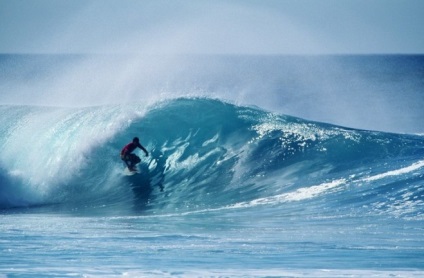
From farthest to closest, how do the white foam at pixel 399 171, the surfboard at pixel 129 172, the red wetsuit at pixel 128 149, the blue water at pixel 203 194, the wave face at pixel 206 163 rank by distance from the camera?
the surfboard at pixel 129 172 < the red wetsuit at pixel 128 149 < the white foam at pixel 399 171 < the wave face at pixel 206 163 < the blue water at pixel 203 194

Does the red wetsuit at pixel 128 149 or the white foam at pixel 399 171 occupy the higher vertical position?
the red wetsuit at pixel 128 149

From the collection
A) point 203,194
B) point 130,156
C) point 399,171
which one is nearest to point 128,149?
point 130,156

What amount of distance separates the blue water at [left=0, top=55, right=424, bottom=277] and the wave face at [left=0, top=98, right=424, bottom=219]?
0.13 ft

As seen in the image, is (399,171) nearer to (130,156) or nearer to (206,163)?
(206,163)

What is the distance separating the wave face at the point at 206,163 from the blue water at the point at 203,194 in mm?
39

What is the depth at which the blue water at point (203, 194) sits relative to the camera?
908 centimetres

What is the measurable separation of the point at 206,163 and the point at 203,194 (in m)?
1.65

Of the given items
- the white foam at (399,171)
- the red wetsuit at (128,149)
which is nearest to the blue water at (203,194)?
the white foam at (399,171)

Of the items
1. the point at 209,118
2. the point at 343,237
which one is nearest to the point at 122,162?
the point at 209,118

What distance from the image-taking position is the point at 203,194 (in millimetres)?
15070

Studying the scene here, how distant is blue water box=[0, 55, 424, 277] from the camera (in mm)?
9078

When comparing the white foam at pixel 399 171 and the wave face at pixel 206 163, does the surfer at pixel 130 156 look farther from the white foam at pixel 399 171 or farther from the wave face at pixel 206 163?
the white foam at pixel 399 171

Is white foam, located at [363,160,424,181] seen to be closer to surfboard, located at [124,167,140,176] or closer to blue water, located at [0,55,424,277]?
blue water, located at [0,55,424,277]

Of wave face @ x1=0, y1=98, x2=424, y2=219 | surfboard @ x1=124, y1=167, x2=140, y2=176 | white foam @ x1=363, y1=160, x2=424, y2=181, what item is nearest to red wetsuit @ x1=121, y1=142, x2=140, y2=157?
surfboard @ x1=124, y1=167, x2=140, y2=176
